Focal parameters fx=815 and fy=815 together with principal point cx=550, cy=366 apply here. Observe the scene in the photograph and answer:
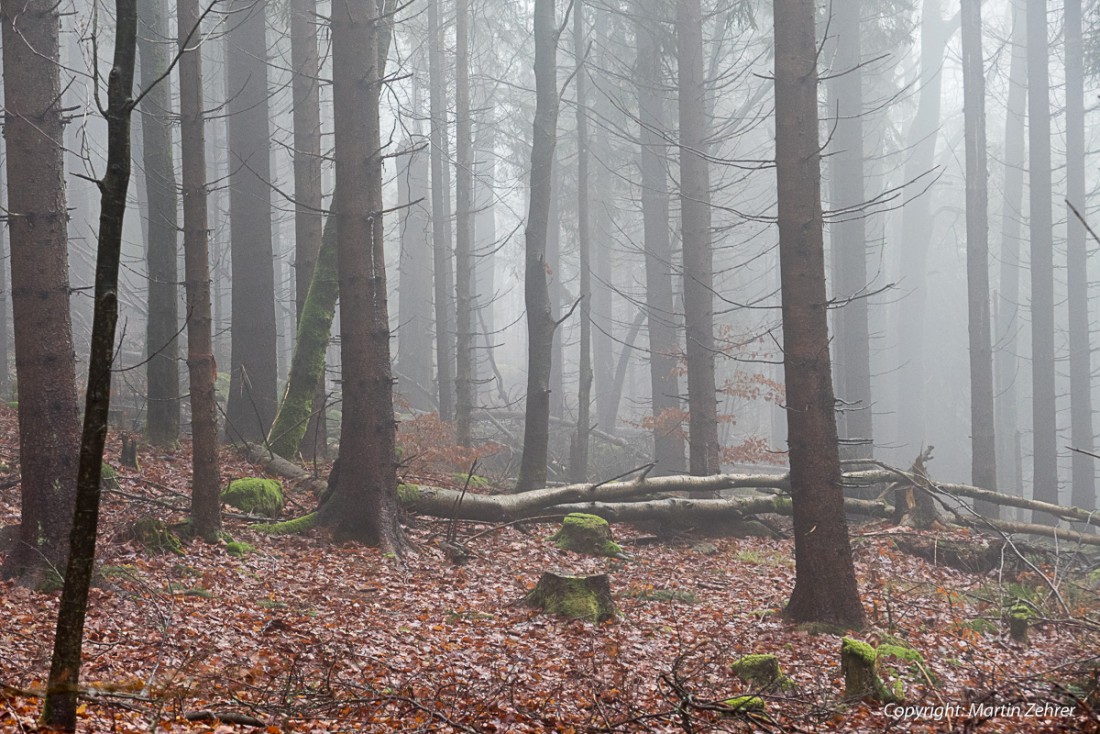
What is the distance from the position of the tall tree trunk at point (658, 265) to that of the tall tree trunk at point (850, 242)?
3.89 metres

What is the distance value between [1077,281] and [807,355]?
17.4 m

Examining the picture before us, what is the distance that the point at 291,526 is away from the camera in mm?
9375

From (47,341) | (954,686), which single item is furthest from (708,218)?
(47,341)

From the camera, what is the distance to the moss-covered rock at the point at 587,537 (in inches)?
414

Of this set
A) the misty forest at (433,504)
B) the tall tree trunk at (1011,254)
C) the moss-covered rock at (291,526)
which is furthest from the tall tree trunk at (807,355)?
the tall tree trunk at (1011,254)

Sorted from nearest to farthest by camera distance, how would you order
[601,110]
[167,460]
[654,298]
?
[167,460], [654,298], [601,110]

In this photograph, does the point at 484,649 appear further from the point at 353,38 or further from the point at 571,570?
the point at 353,38

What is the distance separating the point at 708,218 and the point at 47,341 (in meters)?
11.8

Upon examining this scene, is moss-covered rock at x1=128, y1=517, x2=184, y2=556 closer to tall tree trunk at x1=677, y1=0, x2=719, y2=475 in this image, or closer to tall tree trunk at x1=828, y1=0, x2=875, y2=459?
tall tree trunk at x1=677, y1=0, x2=719, y2=475

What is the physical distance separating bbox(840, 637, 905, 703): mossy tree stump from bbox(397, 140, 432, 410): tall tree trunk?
19.4 metres

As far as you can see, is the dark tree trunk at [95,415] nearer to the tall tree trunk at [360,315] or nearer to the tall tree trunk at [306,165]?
the tall tree trunk at [360,315]

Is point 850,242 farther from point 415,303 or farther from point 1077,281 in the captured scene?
point 415,303

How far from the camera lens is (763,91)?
22281 mm

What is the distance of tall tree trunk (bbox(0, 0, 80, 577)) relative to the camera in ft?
19.9
